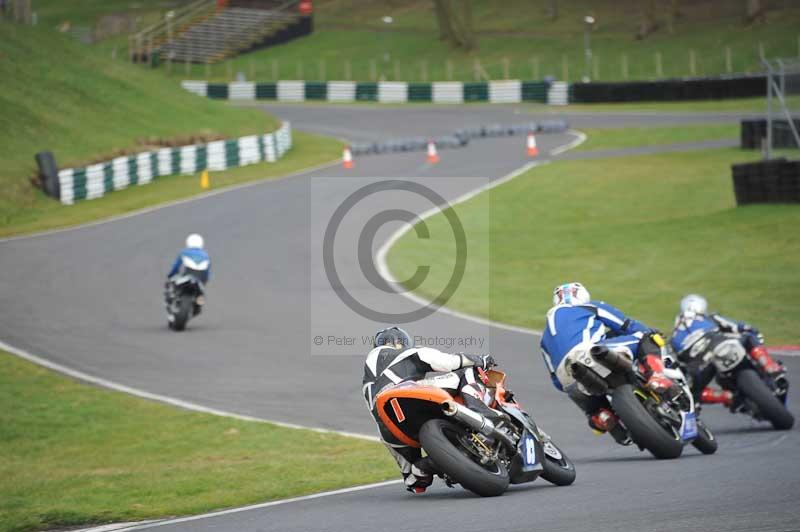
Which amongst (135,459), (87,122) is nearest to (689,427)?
(135,459)

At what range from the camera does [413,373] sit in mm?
8555

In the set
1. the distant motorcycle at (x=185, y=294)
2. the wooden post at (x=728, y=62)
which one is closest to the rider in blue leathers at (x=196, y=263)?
the distant motorcycle at (x=185, y=294)

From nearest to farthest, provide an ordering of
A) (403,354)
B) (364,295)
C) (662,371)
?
(403,354) → (662,371) → (364,295)

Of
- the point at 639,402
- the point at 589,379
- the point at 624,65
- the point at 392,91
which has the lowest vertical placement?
the point at 639,402

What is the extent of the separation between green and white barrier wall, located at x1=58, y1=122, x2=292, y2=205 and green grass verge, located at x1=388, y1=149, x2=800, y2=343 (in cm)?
986

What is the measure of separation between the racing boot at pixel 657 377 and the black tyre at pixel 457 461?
213 centimetres

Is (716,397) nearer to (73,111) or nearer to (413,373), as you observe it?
(413,373)

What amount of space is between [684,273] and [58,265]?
12212mm

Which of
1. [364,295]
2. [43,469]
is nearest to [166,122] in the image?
[364,295]

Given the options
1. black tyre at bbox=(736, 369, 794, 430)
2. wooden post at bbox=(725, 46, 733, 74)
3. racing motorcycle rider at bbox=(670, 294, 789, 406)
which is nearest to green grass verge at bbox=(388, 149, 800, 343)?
racing motorcycle rider at bbox=(670, 294, 789, 406)

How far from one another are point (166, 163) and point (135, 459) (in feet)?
85.9

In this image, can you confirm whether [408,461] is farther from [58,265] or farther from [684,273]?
[58,265]

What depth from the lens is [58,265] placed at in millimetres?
24641

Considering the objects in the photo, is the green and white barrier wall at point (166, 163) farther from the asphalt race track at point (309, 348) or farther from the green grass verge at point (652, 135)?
the green grass verge at point (652, 135)
